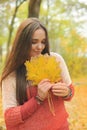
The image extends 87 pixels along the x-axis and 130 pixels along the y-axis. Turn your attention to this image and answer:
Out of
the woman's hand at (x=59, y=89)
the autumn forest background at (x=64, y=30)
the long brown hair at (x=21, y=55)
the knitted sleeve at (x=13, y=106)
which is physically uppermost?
the long brown hair at (x=21, y=55)

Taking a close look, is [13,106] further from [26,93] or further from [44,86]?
[44,86]

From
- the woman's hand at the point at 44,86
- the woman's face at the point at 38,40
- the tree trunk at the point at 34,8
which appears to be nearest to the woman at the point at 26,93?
the woman's face at the point at 38,40

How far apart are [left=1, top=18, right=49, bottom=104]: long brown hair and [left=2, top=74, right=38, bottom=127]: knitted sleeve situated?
0.11 feet

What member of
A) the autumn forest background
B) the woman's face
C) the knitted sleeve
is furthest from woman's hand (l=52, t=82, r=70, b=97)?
the autumn forest background

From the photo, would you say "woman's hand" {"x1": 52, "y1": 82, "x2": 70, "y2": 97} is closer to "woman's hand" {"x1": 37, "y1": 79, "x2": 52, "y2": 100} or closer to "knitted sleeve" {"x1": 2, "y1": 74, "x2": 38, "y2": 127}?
"woman's hand" {"x1": 37, "y1": 79, "x2": 52, "y2": 100}

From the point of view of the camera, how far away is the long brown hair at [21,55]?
2201mm

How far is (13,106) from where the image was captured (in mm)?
2188

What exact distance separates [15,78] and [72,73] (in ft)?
73.3

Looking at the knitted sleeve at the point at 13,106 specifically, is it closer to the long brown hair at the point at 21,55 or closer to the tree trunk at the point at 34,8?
the long brown hair at the point at 21,55

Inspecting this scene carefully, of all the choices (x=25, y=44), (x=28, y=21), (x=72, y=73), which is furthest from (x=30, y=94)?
(x=72, y=73)

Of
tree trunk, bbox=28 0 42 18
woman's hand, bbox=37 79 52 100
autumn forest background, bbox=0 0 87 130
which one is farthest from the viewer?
autumn forest background, bbox=0 0 87 130

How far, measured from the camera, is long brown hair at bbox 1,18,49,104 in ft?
7.22

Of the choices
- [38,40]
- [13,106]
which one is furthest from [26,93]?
[38,40]

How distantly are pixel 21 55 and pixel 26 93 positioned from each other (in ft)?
0.81
